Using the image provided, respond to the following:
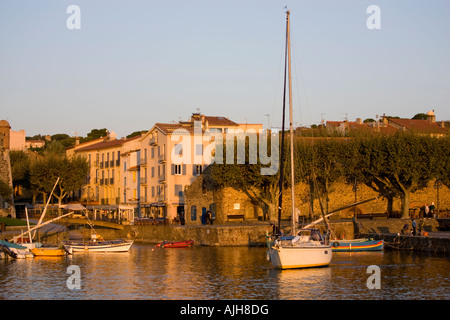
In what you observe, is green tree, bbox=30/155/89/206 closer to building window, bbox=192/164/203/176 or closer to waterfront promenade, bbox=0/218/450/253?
building window, bbox=192/164/203/176

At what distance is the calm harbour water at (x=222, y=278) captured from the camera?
1236 inches

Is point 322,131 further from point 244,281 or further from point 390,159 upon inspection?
point 244,281

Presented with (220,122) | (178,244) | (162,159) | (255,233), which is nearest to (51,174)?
(162,159)

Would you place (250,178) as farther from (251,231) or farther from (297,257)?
(297,257)

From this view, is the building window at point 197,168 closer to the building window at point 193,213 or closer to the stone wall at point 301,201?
the stone wall at point 301,201

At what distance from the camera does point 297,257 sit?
38375 millimetres

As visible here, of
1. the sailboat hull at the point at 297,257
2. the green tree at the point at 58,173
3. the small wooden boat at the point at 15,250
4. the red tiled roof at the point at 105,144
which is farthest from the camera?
the red tiled roof at the point at 105,144

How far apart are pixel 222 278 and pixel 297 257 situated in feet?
15.6

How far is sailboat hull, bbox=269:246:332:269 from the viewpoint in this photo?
125 feet

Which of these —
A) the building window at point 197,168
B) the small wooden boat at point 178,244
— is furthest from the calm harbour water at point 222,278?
the building window at point 197,168

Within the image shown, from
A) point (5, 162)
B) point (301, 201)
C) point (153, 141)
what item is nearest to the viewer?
point (301, 201)

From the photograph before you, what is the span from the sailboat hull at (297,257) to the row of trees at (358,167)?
22.1 m

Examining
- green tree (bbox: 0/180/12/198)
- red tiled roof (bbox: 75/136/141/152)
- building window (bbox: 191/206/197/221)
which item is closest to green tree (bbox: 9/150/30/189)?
red tiled roof (bbox: 75/136/141/152)

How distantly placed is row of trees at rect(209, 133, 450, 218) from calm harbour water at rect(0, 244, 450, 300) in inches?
522
